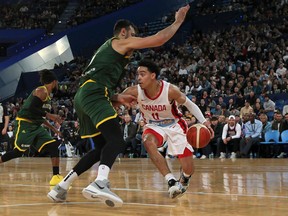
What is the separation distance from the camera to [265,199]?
22.2 feet

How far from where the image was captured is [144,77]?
24.6 feet

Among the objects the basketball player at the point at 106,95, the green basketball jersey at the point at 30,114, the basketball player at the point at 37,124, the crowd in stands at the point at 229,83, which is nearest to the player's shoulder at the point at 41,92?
the basketball player at the point at 37,124

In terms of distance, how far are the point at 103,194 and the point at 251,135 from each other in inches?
495

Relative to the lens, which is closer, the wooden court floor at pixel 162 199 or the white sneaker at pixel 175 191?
the wooden court floor at pixel 162 199

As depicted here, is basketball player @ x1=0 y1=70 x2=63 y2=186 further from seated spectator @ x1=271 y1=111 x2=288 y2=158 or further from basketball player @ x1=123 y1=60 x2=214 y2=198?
seated spectator @ x1=271 y1=111 x2=288 y2=158

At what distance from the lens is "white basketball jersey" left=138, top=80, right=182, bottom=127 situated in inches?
303

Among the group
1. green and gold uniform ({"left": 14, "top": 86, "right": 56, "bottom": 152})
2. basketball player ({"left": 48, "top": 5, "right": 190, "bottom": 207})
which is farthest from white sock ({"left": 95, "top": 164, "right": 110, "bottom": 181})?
green and gold uniform ({"left": 14, "top": 86, "right": 56, "bottom": 152})

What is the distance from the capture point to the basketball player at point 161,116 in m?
7.55

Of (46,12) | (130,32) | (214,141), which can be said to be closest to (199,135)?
(130,32)

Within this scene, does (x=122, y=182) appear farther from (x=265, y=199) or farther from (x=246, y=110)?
(x=246, y=110)

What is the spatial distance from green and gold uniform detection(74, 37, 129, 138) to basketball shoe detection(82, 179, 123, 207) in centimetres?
69

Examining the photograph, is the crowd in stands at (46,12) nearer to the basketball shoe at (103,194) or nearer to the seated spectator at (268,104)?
the seated spectator at (268,104)

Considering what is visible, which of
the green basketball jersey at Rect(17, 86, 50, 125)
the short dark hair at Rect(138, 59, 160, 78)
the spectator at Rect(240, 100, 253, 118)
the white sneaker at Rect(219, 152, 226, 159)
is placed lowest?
the white sneaker at Rect(219, 152, 226, 159)

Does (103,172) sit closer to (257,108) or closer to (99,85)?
(99,85)
